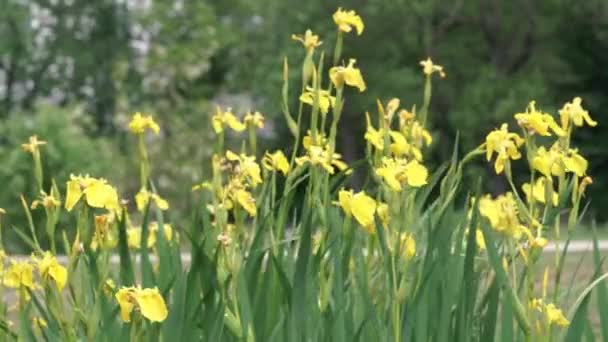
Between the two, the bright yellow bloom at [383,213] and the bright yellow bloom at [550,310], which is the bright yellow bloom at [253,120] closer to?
the bright yellow bloom at [383,213]

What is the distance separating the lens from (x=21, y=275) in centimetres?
226

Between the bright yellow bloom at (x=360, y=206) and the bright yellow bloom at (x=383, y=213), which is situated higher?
the bright yellow bloom at (x=360, y=206)

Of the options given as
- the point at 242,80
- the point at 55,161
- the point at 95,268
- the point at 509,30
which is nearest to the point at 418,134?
the point at 95,268

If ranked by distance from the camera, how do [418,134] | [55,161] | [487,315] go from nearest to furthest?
[487,315] < [418,134] < [55,161]

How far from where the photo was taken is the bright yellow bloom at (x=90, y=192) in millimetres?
2004

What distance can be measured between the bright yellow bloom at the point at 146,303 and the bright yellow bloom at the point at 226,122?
81 cm

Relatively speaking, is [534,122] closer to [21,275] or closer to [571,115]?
[571,115]

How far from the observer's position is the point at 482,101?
86.7 feet

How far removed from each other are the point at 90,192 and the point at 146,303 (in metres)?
0.30

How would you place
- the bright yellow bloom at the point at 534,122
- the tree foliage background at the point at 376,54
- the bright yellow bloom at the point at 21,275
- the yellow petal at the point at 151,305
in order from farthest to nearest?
the tree foliage background at the point at 376,54, the bright yellow bloom at the point at 21,275, the bright yellow bloom at the point at 534,122, the yellow petal at the point at 151,305

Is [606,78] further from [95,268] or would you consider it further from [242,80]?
[95,268]

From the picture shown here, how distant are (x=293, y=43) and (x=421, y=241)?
23.5 m

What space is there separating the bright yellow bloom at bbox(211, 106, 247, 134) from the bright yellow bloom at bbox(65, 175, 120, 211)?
1.93 feet

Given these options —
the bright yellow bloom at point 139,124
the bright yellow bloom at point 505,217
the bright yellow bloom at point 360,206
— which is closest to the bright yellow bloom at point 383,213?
the bright yellow bloom at point 360,206
